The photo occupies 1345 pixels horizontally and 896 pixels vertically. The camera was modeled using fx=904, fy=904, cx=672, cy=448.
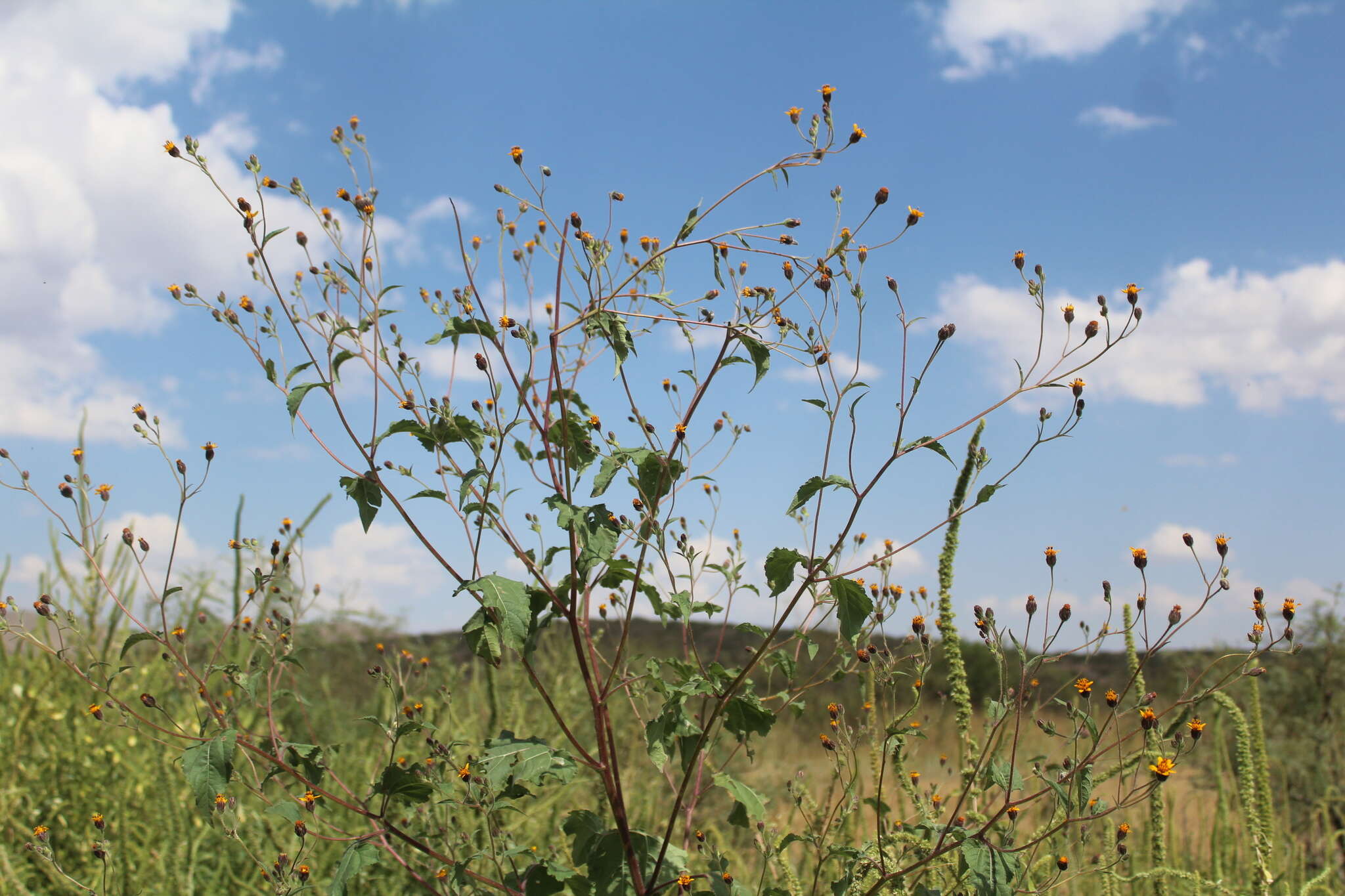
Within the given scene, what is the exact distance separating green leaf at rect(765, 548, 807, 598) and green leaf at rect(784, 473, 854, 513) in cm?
13

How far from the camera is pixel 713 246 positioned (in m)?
2.03

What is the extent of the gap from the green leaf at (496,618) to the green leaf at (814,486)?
1.86 feet

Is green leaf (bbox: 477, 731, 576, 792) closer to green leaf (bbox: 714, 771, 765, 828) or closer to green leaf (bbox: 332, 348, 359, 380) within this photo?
green leaf (bbox: 714, 771, 765, 828)

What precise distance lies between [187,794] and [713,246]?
3.74 metres

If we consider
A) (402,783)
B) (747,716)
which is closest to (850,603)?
(747,716)

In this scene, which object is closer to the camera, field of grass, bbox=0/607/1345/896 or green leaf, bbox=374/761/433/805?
green leaf, bbox=374/761/433/805

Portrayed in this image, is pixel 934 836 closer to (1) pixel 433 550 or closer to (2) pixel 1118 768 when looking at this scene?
(2) pixel 1118 768

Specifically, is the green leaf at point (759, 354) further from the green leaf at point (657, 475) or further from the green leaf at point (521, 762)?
the green leaf at point (521, 762)

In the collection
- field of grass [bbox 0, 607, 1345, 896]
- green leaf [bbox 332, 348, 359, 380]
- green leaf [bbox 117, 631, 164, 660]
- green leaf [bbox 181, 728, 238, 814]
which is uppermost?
green leaf [bbox 332, 348, 359, 380]

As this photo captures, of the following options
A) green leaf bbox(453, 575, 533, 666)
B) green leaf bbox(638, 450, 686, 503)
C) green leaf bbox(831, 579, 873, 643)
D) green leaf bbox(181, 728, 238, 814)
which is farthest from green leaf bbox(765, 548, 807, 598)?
green leaf bbox(181, 728, 238, 814)

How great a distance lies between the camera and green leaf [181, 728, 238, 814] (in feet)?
5.70

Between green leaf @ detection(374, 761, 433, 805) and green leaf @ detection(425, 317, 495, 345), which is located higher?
green leaf @ detection(425, 317, 495, 345)

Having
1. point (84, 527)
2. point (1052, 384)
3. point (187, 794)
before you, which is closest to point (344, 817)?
point (187, 794)

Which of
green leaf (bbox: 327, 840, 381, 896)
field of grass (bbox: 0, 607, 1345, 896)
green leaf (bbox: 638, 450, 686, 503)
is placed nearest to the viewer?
green leaf (bbox: 327, 840, 381, 896)
